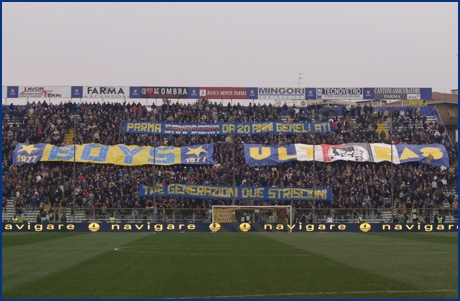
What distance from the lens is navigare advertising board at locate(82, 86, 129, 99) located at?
258ft

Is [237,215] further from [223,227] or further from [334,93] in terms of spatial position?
[334,93]

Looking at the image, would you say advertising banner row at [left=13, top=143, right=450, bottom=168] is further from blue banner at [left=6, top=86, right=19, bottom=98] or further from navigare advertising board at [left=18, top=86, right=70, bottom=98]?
blue banner at [left=6, top=86, right=19, bottom=98]

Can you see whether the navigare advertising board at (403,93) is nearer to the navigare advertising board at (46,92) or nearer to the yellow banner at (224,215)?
the yellow banner at (224,215)

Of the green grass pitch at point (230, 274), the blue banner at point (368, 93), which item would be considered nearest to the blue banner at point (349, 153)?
the blue banner at point (368, 93)

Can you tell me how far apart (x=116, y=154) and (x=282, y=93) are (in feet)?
79.9

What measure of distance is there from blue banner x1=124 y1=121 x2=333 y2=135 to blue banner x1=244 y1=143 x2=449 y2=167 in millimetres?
3255

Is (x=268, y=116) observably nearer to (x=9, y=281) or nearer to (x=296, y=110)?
(x=296, y=110)

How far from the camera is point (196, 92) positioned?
79.4m

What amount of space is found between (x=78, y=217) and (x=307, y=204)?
20.6 meters

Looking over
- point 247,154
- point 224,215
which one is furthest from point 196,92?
point 224,215

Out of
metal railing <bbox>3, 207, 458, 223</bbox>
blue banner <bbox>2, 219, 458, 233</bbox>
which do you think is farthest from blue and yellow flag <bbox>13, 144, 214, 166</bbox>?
blue banner <bbox>2, 219, 458, 233</bbox>

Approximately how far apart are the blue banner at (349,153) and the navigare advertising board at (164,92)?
1597 cm

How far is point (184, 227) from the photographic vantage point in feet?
176

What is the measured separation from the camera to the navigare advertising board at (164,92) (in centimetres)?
7938
